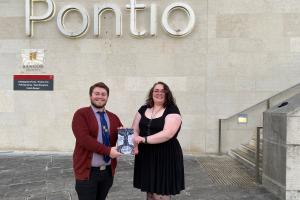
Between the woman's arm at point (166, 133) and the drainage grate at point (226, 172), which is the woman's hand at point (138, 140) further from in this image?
the drainage grate at point (226, 172)

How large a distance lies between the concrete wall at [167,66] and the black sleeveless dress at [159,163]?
19.1 ft

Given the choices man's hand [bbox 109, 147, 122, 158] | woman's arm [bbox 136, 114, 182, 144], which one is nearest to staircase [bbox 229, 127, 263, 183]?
woman's arm [bbox 136, 114, 182, 144]

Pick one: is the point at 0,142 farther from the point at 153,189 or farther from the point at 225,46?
the point at 153,189

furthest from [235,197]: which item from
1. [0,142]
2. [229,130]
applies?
[0,142]

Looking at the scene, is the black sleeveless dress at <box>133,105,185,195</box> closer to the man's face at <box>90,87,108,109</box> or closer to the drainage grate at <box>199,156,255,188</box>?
the man's face at <box>90,87,108,109</box>

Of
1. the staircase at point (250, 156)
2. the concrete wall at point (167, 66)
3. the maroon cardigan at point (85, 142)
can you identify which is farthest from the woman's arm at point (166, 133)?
the concrete wall at point (167, 66)

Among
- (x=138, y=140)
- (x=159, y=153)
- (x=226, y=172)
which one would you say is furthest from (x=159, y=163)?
(x=226, y=172)

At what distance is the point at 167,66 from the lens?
973 centimetres

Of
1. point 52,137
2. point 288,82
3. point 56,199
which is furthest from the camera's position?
point 52,137

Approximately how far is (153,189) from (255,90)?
6283 millimetres

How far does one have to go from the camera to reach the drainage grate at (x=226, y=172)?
6630mm

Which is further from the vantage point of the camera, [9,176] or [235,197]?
[9,176]

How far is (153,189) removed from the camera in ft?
12.8

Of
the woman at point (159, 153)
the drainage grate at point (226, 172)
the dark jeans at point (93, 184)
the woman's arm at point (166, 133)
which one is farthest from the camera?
the drainage grate at point (226, 172)
